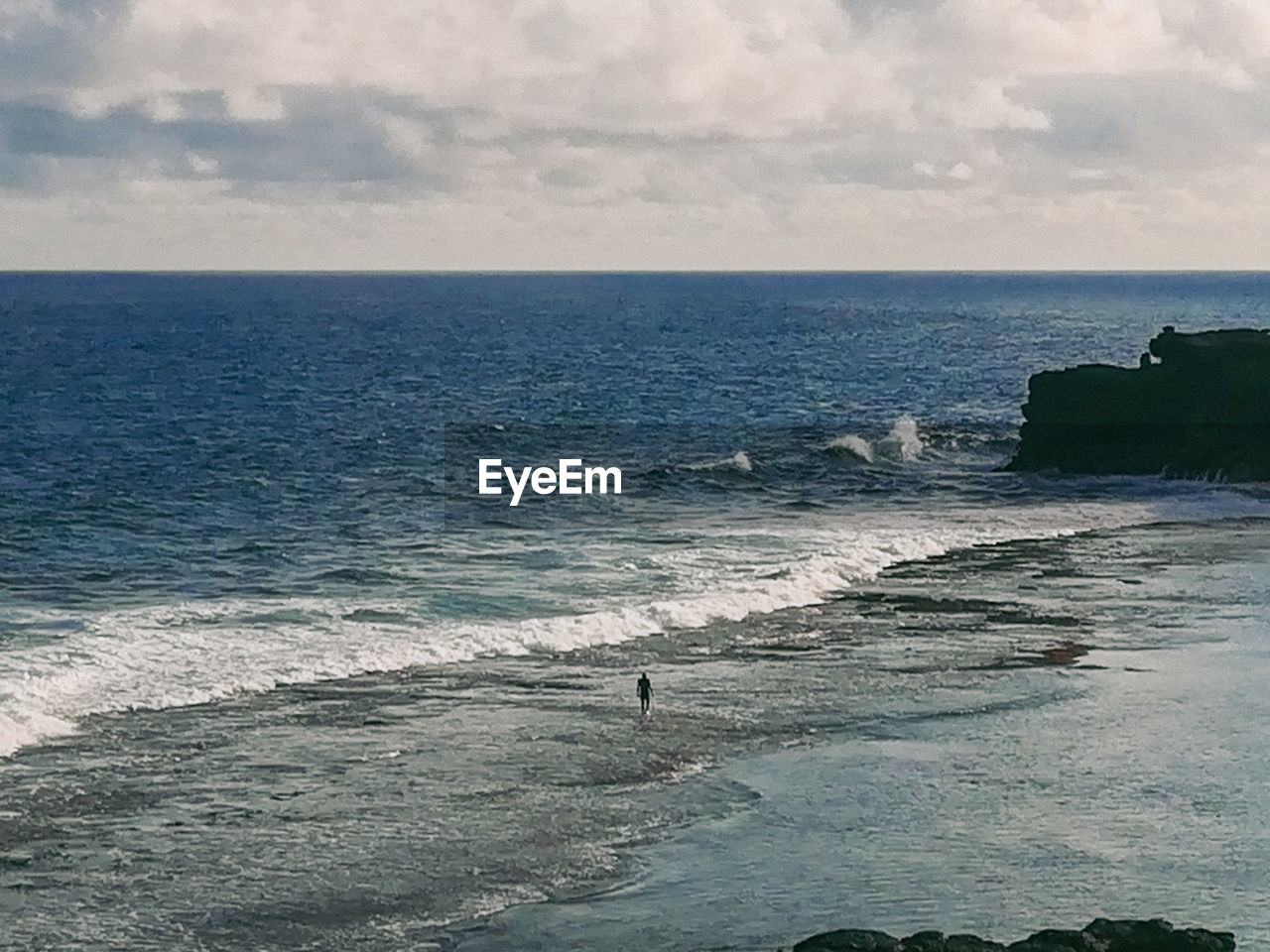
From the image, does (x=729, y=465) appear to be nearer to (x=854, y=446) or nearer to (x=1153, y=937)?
(x=854, y=446)

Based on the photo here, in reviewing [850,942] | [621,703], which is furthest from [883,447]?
[850,942]

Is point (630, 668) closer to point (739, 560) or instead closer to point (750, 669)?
point (750, 669)

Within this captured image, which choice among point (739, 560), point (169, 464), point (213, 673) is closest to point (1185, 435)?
point (739, 560)

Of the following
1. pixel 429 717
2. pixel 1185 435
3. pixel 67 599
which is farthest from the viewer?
pixel 1185 435

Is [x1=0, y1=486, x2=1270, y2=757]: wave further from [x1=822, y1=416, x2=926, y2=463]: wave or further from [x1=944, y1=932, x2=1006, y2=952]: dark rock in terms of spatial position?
[x1=822, y1=416, x2=926, y2=463]: wave

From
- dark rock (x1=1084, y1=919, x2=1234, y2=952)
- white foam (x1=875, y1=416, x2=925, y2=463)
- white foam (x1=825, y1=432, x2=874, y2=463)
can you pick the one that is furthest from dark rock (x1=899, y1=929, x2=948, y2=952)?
white foam (x1=875, y1=416, x2=925, y2=463)
